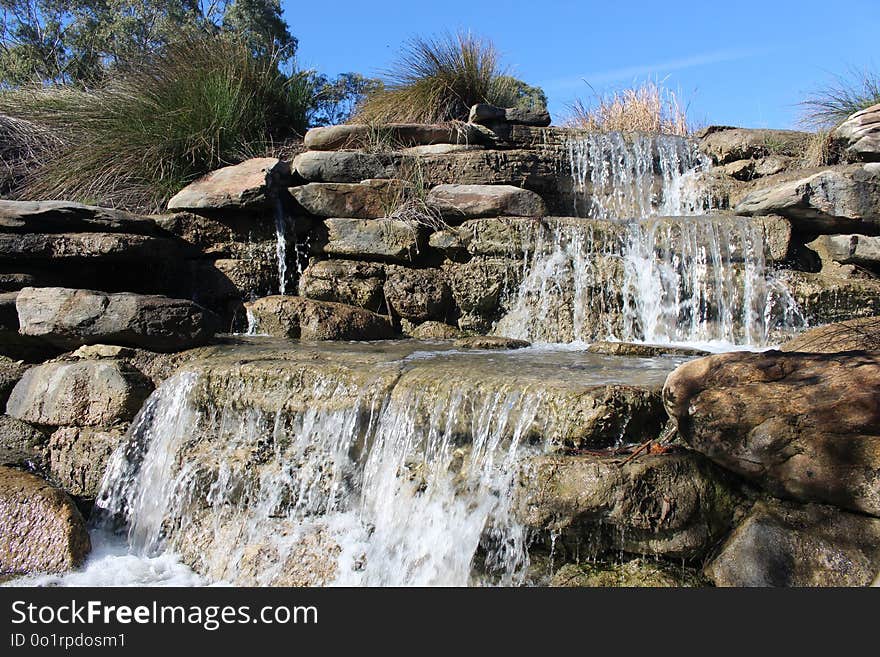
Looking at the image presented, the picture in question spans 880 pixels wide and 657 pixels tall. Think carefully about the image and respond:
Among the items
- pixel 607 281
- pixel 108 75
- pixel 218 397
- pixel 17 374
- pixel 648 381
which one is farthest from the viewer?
pixel 108 75

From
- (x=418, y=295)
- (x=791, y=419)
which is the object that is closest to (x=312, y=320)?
(x=418, y=295)

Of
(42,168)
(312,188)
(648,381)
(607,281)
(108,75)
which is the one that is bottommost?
(648,381)

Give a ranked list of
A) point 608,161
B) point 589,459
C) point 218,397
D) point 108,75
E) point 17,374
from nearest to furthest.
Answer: point 589,459
point 218,397
point 17,374
point 608,161
point 108,75

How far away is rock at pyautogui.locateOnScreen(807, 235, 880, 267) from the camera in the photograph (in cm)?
588

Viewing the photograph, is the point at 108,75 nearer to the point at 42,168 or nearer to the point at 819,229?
the point at 42,168

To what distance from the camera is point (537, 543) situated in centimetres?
315

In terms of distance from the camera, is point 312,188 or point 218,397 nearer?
point 218,397

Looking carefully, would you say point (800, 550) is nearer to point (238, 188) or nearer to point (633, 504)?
point (633, 504)

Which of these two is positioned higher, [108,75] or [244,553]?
[108,75]

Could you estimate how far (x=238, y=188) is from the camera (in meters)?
6.53

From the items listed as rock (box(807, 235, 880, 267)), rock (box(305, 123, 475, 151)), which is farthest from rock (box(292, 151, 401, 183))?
rock (box(807, 235, 880, 267))

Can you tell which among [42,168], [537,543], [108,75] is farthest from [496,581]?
[108,75]

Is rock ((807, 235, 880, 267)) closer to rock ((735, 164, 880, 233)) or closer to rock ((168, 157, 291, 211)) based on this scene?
rock ((735, 164, 880, 233))

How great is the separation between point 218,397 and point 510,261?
9.07 ft
